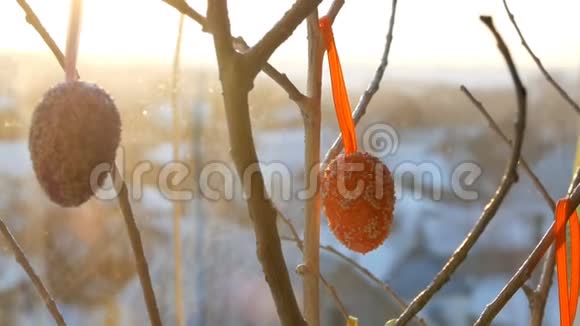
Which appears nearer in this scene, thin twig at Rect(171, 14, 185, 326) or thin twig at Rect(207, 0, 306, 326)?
thin twig at Rect(207, 0, 306, 326)

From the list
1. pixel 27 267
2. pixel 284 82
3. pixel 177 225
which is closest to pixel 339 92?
pixel 284 82

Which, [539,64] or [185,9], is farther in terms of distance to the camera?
[539,64]

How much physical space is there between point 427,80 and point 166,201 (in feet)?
1.03

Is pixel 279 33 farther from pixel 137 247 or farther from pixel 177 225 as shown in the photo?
pixel 177 225

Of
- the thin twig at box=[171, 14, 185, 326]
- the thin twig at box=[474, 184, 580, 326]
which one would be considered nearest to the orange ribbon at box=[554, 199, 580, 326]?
the thin twig at box=[474, 184, 580, 326]

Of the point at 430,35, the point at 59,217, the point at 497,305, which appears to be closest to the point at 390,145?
the point at 430,35

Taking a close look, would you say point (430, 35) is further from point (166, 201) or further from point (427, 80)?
point (166, 201)

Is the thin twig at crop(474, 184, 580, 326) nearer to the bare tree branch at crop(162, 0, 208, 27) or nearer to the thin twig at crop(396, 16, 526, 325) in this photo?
the thin twig at crop(396, 16, 526, 325)

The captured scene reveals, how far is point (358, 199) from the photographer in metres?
0.24

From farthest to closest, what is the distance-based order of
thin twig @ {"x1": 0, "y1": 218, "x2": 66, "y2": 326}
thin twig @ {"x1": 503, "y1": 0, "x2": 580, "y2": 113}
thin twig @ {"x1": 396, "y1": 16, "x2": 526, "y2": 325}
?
thin twig @ {"x1": 503, "y1": 0, "x2": 580, "y2": 113} < thin twig @ {"x1": 0, "y1": 218, "x2": 66, "y2": 326} < thin twig @ {"x1": 396, "y1": 16, "x2": 526, "y2": 325}

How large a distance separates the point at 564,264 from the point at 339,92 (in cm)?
9

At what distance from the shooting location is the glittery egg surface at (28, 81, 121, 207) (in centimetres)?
16

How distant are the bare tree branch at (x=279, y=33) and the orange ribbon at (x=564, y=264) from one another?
0.35 ft

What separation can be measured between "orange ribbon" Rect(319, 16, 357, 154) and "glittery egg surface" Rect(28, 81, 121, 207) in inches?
3.6
